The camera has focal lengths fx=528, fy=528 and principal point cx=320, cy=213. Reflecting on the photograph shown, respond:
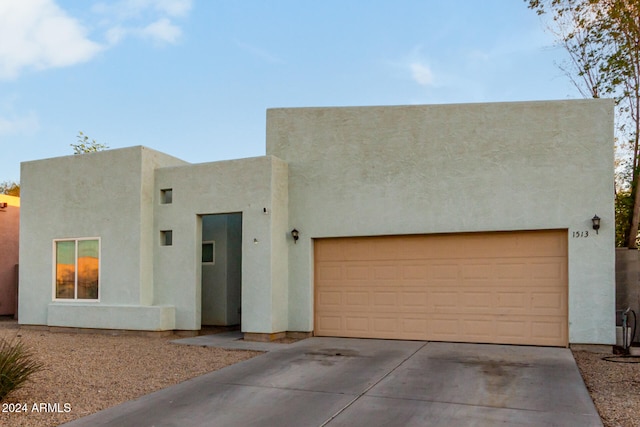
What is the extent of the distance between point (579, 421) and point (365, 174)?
21.3 feet

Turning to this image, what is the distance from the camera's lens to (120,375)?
25.1 ft

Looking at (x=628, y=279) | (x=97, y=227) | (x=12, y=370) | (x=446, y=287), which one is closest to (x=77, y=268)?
(x=97, y=227)

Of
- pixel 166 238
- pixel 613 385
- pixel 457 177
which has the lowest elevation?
pixel 613 385

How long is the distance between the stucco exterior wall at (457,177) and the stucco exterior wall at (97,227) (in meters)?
3.28

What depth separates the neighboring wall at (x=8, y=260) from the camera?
16906 mm

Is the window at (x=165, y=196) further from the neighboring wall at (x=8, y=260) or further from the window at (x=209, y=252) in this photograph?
the neighboring wall at (x=8, y=260)

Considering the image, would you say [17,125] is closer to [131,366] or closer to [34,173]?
[34,173]

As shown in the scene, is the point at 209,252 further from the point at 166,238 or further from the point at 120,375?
the point at 120,375

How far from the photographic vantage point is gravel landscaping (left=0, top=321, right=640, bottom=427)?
5.78 meters

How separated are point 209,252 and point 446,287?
6219 mm

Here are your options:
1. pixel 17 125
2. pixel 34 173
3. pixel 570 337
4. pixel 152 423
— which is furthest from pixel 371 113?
pixel 17 125

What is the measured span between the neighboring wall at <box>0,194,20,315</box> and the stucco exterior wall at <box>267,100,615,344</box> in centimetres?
1072

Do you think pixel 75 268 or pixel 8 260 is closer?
pixel 75 268

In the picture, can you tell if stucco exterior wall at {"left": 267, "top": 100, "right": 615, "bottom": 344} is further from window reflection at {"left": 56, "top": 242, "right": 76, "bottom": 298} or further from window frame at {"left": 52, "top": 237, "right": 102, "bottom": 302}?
window reflection at {"left": 56, "top": 242, "right": 76, "bottom": 298}
